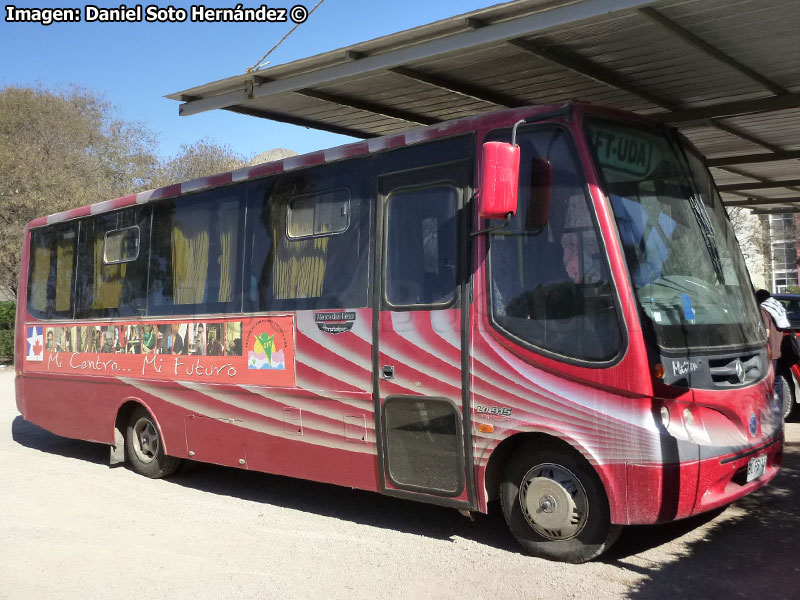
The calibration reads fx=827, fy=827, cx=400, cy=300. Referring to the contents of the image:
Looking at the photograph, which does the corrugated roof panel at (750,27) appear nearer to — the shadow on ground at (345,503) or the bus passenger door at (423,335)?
the bus passenger door at (423,335)

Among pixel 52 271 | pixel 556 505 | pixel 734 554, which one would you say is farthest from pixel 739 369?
pixel 52 271

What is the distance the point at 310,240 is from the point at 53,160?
1056 inches

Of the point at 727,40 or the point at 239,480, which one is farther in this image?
the point at 239,480

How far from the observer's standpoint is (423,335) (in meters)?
6.27

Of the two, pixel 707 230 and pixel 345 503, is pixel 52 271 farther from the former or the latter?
pixel 707 230

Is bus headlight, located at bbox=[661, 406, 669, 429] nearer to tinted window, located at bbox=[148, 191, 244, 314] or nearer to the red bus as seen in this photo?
the red bus

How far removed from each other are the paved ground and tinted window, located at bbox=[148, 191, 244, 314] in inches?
78.5

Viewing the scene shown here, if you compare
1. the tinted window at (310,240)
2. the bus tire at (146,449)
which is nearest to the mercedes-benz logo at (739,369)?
the tinted window at (310,240)

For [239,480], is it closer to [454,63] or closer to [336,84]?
[336,84]

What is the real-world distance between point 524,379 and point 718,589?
1.75 m

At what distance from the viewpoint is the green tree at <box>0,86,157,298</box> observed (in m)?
27.2

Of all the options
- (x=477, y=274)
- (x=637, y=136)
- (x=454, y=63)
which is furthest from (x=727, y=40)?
(x=477, y=274)

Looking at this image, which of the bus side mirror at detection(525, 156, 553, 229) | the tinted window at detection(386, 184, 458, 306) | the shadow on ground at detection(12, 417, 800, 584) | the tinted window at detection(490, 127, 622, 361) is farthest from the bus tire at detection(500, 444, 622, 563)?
the bus side mirror at detection(525, 156, 553, 229)

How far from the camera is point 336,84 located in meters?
7.32
